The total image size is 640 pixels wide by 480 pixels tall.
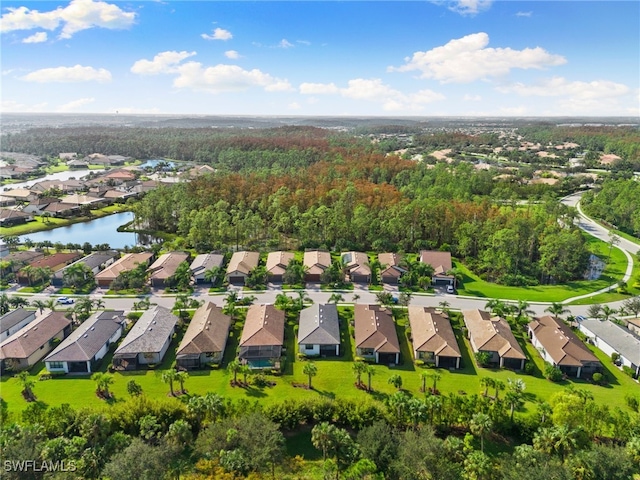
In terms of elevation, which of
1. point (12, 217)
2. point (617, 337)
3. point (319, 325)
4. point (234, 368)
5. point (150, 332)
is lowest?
point (617, 337)

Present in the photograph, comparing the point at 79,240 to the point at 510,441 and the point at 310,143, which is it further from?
the point at 310,143

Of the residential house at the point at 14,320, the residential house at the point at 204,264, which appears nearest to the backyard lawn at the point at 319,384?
the residential house at the point at 14,320

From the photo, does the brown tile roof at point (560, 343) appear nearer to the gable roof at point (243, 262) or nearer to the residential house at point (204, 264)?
the gable roof at point (243, 262)

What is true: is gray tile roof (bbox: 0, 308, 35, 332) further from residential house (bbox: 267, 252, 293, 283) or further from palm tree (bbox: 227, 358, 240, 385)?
residential house (bbox: 267, 252, 293, 283)

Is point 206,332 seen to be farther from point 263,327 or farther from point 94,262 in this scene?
point 94,262

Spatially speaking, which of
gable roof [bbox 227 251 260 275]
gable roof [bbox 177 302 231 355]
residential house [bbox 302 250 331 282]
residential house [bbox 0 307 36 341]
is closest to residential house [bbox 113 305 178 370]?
gable roof [bbox 177 302 231 355]

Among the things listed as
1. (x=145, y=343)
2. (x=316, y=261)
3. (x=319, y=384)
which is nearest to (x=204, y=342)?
(x=145, y=343)

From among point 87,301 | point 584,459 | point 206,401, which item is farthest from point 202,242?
point 584,459
